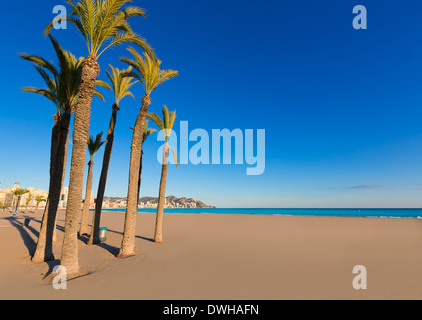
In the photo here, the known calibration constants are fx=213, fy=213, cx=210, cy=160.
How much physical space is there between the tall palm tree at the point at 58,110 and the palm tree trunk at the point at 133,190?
3.03 m

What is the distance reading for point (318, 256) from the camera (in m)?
10.9

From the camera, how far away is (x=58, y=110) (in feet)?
36.0

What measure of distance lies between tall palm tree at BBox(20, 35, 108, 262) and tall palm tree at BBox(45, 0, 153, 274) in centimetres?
171

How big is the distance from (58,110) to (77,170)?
515 cm

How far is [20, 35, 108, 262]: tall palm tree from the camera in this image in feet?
31.5

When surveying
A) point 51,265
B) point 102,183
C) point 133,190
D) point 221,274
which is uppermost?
point 102,183

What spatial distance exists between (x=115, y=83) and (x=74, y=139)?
7660 mm

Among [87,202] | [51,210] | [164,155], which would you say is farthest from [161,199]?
[51,210]

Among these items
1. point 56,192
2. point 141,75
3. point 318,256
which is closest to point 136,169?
point 56,192

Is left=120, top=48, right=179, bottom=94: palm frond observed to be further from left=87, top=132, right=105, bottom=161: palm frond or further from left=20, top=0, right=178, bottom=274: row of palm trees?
left=87, top=132, right=105, bottom=161: palm frond

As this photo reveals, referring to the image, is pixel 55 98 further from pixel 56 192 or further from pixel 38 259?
pixel 38 259

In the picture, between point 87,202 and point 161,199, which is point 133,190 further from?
point 87,202

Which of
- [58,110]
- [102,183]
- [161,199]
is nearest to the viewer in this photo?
[58,110]

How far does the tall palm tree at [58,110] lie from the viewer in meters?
9.59
